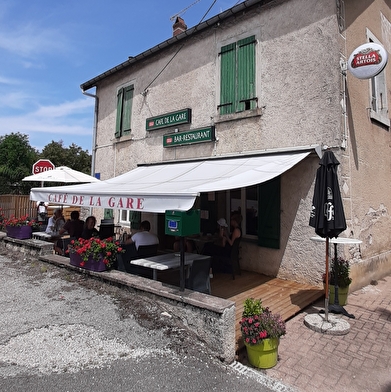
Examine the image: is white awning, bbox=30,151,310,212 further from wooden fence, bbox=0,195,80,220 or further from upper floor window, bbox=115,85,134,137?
wooden fence, bbox=0,195,80,220

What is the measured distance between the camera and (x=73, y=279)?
6766 millimetres

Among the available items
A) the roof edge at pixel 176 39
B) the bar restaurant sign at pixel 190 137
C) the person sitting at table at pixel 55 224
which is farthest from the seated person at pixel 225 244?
the roof edge at pixel 176 39

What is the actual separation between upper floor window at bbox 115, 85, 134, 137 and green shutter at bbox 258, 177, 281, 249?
6.63 metres

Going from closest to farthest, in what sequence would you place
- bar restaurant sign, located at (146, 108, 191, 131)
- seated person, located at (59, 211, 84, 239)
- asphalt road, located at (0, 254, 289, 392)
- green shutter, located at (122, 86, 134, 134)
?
asphalt road, located at (0, 254, 289, 392) < seated person, located at (59, 211, 84, 239) < bar restaurant sign, located at (146, 108, 191, 131) < green shutter, located at (122, 86, 134, 134)

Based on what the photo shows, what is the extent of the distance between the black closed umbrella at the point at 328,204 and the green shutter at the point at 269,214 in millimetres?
2409

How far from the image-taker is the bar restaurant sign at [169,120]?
9.55 meters

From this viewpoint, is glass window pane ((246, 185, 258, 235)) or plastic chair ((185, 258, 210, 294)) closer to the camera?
plastic chair ((185, 258, 210, 294))

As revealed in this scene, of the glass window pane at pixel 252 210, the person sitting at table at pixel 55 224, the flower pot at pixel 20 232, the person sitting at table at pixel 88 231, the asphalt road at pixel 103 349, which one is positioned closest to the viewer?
the asphalt road at pixel 103 349

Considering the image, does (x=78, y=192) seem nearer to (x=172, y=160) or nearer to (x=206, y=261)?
(x=206, y=261)

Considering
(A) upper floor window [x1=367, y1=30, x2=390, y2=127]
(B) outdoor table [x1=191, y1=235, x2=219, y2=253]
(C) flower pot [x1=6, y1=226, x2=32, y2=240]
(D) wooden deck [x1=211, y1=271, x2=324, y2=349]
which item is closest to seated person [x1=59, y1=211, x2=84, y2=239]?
(C) flower pot [x1=6, y1=226, x2=32, y2=240]

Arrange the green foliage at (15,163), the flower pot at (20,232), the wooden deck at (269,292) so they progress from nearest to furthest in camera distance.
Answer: the wooden deck at (269,292)
the flower pot at (20,232)
the green foliage at (15,163)

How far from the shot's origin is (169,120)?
1013 cm

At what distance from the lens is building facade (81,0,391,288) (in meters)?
6.96

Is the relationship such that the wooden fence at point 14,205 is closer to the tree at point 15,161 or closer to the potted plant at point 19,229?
the potted plant at point 19,229
